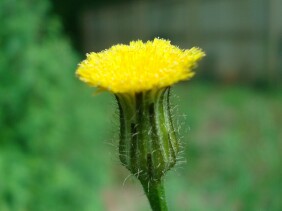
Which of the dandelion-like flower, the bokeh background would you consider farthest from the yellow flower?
the bokeh background

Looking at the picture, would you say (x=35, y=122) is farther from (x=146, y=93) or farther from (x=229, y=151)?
(x=146, y=93)

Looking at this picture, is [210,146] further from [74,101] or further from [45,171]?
[45,171]

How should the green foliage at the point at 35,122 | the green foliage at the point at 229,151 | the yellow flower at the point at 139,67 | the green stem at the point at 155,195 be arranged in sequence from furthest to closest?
the green foliage at the point at 35,122 → the green foliage at the point at 229,151 → the green stem at the point at 155,195 → the yellow flower at the point at 139,67

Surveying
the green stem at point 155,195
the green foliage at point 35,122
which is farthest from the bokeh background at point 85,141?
the green stem at point 155,195

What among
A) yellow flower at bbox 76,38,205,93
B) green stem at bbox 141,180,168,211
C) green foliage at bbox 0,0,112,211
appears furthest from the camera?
green foliage at bbox 0,0,112,211

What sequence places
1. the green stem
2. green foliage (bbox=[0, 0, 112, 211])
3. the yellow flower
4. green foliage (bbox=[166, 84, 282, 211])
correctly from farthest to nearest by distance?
1. green foliage (bbox=[0, 0, 112, 211])
2. green foliage (bbox=[166, 84, 282, 211])
3. the green stem
4. the yellow flower

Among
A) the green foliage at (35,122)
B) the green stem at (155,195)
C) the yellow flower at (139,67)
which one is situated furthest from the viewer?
the green foliage at (35,122)

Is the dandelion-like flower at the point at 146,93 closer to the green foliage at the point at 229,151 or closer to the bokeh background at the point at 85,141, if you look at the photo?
the bokeh background at the point at 85,141

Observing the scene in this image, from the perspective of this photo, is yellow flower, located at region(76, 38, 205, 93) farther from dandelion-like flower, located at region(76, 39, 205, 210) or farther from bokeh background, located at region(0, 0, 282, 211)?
bokeh background, located at region(0, 0, 282, 211)
